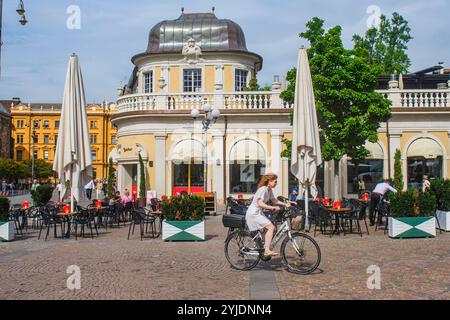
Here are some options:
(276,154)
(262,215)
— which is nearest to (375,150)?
(276,154)

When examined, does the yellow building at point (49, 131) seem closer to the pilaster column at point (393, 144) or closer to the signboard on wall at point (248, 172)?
the signboard on wall at point (248, 172)

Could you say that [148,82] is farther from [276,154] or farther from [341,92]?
[341,92]

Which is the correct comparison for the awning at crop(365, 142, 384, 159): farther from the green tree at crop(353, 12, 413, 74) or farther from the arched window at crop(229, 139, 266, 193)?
the green tree at crop(353, 12, 413, 74)

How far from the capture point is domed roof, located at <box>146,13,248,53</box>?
31594 millimetres

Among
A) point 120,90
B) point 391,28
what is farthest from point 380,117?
point 391,28

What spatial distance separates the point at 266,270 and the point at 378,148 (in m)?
18.8

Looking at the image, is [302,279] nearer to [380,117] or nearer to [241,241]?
[241,241]

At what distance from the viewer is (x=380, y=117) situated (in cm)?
2053

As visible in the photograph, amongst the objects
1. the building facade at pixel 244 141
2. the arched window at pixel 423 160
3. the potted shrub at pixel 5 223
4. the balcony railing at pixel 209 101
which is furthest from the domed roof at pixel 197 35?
the potted shrub at pixel 5 223

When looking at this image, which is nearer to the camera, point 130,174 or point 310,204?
point 310,204

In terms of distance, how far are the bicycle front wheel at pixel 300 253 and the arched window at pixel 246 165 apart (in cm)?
1731

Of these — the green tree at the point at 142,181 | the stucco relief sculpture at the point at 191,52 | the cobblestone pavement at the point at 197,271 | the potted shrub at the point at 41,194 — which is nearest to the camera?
the cobblestone pavement at the point at 197,271

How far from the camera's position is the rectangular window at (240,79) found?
3166 centimetres

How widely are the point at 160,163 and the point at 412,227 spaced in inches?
628
